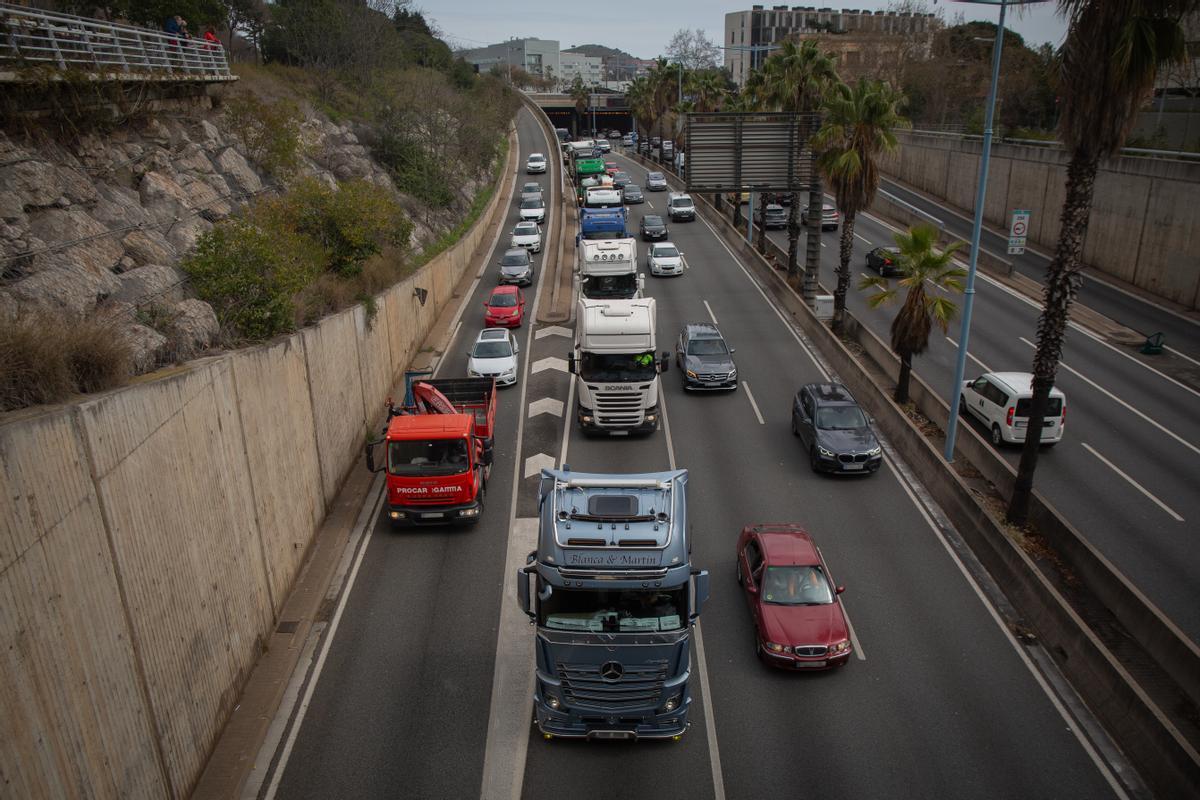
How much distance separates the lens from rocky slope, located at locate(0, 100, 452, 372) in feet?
48.1

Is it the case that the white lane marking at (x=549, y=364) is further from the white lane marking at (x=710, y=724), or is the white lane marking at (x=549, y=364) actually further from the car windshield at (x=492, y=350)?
the white lane marking at (x=710, y=724)

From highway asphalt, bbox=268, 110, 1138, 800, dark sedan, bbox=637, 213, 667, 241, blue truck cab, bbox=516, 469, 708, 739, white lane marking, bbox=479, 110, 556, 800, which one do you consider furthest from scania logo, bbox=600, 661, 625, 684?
dark sedan, bbox=637, 213, 667, 241

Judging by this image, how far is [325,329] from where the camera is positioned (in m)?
20.2

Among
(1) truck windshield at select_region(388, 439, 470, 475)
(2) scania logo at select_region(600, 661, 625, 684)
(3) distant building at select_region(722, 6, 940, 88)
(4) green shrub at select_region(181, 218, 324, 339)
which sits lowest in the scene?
(2) scania logo at select_region(600, 661, 625, 684)

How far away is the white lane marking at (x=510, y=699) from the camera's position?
39.6 ft

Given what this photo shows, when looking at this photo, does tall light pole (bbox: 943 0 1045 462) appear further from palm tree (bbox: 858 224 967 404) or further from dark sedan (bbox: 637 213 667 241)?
dark sedan (bbox: 637 213 667 241)

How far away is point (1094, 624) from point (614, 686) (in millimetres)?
9732

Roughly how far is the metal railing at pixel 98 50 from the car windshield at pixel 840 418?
21154mm

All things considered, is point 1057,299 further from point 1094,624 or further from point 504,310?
point 504,310

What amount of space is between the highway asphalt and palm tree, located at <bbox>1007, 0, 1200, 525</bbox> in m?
4.83

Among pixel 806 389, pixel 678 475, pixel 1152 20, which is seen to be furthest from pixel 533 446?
pixel 1152 20

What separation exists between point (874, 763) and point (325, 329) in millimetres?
15376

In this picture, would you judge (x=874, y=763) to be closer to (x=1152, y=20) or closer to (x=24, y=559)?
(x=24, y=559)

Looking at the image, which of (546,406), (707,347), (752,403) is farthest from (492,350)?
(752,403)
